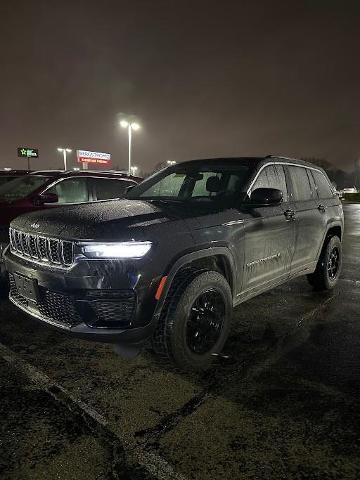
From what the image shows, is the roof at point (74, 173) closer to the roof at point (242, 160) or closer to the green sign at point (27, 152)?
the roof at point (242, 160)

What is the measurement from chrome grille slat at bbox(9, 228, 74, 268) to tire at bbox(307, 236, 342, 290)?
12.4 feet

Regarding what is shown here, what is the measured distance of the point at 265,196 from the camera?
136 inches

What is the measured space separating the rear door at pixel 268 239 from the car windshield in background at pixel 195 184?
214 mm

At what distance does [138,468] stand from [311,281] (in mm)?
4157

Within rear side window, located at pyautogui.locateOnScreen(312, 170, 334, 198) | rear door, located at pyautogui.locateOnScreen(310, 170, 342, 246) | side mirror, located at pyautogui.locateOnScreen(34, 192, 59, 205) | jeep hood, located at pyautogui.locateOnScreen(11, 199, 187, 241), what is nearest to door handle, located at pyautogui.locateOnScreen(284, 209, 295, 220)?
rear door, located at pyautogui.locateOnScreen(310, 170, 342, 246)

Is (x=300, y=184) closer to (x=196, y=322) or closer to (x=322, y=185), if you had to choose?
(x=322, y=185)

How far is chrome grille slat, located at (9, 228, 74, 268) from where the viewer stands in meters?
2.74

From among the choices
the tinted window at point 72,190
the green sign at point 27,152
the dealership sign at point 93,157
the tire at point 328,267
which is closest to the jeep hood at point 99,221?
the tire at point 328,267

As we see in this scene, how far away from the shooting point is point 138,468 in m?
2.00

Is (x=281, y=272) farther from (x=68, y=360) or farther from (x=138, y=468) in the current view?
(x=138, y=468)

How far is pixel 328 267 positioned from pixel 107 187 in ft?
13.1

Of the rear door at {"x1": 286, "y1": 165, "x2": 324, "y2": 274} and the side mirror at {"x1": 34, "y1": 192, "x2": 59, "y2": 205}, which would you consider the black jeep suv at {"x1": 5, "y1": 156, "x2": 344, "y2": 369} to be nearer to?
the rear door at {"x1": 286, "y1": 165, "x2": 324, "y2": 274}

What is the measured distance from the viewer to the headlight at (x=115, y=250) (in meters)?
2.61

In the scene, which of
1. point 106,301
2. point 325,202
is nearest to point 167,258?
point 106,301
